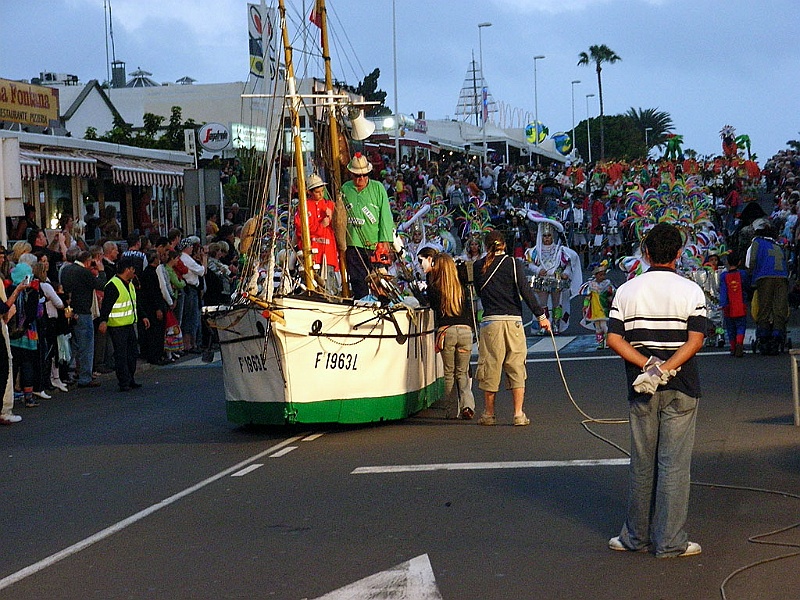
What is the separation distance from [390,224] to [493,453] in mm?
3856

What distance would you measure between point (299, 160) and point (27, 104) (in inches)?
634

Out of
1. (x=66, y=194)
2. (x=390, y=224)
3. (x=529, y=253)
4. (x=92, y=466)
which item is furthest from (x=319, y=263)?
(x=66, y=194)

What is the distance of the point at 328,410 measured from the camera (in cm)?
1270

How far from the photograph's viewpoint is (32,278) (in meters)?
17.1

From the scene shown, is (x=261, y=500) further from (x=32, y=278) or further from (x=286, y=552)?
(x=32, y=278)

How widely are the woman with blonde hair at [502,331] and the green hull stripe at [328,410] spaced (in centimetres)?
86

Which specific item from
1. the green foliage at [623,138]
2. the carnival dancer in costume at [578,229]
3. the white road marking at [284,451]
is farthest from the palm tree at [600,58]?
the white road marking at [284,451]

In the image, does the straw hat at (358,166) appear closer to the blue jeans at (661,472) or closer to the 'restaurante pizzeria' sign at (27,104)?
the blue jeans at (661,472)

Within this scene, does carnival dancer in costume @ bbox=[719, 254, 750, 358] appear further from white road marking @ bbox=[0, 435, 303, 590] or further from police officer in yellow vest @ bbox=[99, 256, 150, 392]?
white road marking @ bbox=[0, 435, 303, 590]

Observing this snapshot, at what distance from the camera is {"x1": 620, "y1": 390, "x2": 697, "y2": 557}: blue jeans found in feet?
23.7

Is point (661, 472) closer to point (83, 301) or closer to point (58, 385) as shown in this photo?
point (83, 301)

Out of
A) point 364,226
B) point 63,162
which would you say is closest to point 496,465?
point 364,226

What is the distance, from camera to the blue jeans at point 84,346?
60.3ft

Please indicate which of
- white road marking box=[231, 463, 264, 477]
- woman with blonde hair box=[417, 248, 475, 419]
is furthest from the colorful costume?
white road marking box=[231, 463, 264, 477]
